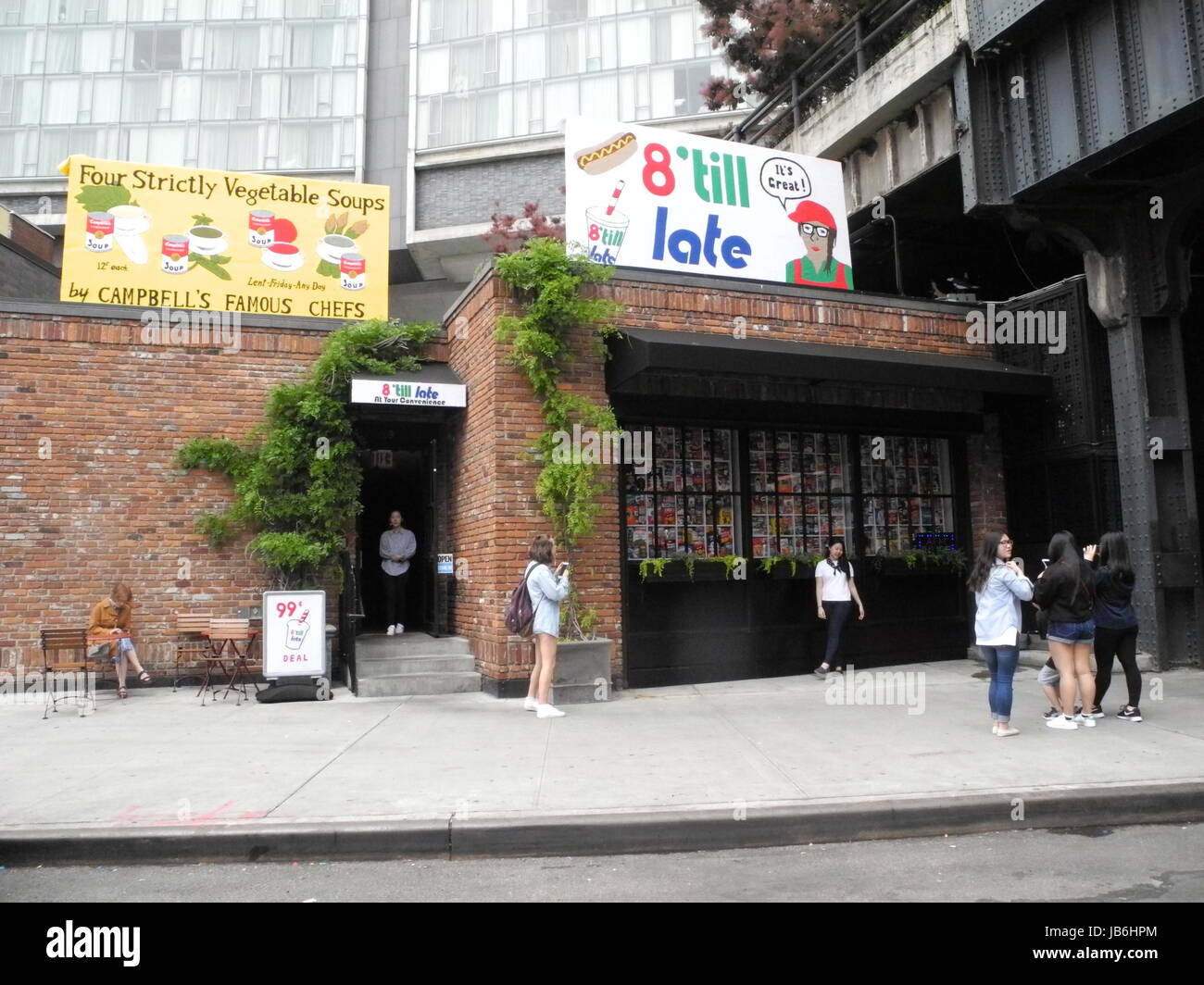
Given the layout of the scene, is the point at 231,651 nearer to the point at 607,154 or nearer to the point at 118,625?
the point at 118,625

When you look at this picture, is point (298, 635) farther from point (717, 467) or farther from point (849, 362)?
point (849, 362)

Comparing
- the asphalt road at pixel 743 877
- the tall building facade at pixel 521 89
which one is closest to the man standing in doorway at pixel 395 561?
the asphalt road at pixel 743 877

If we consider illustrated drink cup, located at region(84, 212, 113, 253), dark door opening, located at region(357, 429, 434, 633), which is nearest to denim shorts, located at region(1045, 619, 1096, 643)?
dark door opening, located at region(357, 429, 434, 633)

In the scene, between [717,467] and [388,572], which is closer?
[717,467]

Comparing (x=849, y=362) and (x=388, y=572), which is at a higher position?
(x=849, y=362)

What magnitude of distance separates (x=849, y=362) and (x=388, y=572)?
21.1 feet

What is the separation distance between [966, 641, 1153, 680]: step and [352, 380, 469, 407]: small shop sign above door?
6.74 m

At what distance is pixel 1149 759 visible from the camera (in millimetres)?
6500

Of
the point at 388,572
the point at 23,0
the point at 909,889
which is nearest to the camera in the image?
the point at 909,889

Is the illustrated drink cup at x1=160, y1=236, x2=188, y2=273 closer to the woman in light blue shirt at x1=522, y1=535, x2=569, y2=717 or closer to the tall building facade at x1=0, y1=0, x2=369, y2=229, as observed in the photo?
the woman in light blue shirt at x1=522, y1=535, x2=569, y2=717

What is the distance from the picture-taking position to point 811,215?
509 inches

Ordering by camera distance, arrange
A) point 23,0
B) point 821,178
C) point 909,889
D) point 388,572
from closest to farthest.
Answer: point 909,889 < point 388,572 < point 821,178 < point 23,0

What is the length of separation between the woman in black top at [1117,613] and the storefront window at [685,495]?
432 centimetres

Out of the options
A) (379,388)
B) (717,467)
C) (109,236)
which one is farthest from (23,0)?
(717,467)
